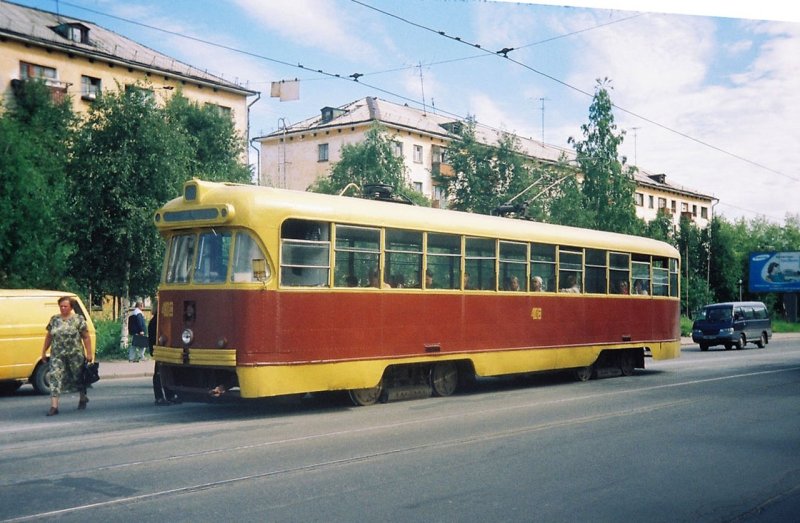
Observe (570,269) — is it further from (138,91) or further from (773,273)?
(773,273)

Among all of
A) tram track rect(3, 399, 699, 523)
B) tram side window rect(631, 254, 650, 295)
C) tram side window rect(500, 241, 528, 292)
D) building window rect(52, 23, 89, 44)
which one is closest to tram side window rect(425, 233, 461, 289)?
tram side window rect(500, 241, 528, 292)

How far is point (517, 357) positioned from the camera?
14367mm

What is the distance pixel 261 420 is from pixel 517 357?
5.35m

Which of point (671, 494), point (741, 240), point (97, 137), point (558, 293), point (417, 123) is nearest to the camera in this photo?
point (671, 494)

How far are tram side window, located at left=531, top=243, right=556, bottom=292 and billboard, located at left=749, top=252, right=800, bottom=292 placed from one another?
150 ft

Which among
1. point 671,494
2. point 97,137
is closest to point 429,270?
point 671,494

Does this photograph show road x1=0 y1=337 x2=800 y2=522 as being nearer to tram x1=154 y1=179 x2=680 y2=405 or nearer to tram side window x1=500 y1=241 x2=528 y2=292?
tram x1=154 y1=179 x2=680 y2=405

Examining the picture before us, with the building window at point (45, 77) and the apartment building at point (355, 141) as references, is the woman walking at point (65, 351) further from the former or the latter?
the apartment building at point (355, 141)

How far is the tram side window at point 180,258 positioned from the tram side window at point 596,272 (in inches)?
317

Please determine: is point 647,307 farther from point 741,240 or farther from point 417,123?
point 741,240

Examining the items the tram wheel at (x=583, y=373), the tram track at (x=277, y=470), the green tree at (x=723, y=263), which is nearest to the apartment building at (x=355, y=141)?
the tram wheel at (x=583, y=373)

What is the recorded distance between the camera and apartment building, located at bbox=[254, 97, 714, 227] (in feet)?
131

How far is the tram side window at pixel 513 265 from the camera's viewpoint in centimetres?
1416

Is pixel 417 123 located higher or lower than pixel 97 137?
higher
